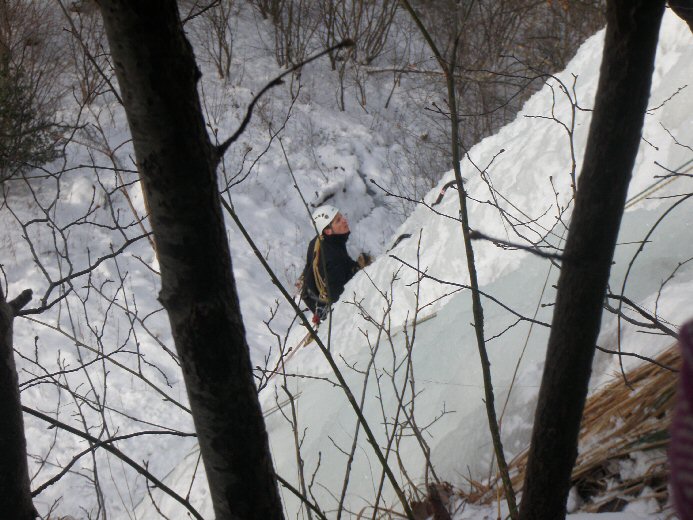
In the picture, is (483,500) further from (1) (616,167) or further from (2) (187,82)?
(2) (187,82)

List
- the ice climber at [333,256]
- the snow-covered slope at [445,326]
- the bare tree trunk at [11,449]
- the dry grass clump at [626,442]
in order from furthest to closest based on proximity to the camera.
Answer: the ice climber at [333,256], the snow-covered slope at [445,326], the dry grass clump at [626,442], the bare tree trunk at [11,449]

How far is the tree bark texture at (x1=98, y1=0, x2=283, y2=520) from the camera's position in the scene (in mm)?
691

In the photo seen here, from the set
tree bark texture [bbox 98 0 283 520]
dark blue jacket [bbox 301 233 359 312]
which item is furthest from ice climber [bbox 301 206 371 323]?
tree bark texture [bbox 98 0 283 520]

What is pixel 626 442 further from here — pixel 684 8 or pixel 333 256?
pixel 333 256

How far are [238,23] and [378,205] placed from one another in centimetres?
598

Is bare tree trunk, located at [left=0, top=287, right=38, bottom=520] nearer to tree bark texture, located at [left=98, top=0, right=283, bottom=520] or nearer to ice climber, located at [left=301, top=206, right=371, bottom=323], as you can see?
tree bark texture, located at [left=98, top=0, right=283, bottom=520]

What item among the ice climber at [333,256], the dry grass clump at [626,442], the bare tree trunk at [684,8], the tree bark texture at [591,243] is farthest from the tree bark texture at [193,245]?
the ice climber at [333,256]

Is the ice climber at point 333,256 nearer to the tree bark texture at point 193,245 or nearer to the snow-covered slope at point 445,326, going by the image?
the snow-covered slope at point 445,326

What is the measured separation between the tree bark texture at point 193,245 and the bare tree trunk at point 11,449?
49 cm

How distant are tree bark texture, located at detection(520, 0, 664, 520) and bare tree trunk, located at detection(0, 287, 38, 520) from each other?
0.89 metres

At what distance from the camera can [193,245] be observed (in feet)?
2.51

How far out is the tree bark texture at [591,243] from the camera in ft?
2.37

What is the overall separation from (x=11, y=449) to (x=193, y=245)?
0.68 m

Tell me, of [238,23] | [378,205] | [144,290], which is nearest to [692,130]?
[144,290]
